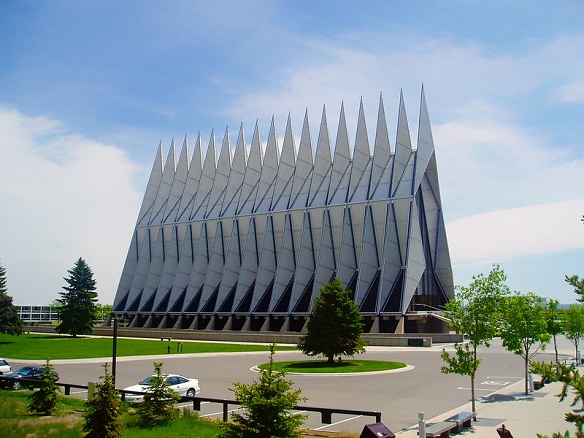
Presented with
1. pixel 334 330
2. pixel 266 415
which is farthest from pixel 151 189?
pixel 266 415

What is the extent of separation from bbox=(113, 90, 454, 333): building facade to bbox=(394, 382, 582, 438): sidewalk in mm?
33548

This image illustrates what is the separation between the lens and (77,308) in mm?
59688

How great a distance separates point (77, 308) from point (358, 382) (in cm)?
4458

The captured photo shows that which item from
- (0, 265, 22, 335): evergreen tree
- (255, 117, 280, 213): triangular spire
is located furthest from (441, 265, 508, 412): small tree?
(255, 117, 280, 213): triangular spire

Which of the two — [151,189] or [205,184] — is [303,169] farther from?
[151,189]

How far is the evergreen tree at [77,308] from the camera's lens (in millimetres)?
59375

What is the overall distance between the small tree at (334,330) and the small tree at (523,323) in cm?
1041

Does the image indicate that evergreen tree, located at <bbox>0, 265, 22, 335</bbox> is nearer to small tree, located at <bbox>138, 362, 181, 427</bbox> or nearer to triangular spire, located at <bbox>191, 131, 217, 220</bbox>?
triangular spire, located at <bbox>191, 131, 217, 220</bbox>

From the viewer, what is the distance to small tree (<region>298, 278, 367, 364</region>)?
3086 centimetres

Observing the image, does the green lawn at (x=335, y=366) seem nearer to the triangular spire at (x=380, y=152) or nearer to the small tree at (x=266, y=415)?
the small tree at (x=266, y=415)

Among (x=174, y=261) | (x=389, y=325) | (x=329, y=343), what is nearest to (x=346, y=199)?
(x=389, y=325)

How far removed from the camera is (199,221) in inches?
2963

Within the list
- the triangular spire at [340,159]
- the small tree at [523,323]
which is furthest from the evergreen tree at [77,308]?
the small tree at [523,323]

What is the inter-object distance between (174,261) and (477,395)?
60.7 meters
